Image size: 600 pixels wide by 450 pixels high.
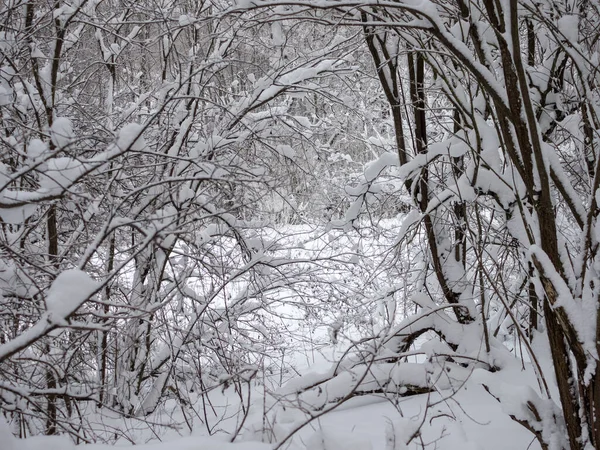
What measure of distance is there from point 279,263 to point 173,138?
63.9 inches

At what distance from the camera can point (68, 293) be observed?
1.73m

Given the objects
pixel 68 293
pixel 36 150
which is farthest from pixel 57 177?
pixel 68 293

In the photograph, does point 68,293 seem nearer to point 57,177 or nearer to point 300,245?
point 57,177

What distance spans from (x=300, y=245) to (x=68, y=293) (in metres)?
4.00

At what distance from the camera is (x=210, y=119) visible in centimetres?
543

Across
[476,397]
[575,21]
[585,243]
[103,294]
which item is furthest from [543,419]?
[103,294]

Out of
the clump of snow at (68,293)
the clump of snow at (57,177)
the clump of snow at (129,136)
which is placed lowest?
the clump of snow at (68,293)

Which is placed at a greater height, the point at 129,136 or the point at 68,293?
the point at 129,136

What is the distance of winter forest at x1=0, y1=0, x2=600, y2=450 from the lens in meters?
2.05

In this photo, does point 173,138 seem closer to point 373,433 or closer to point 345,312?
point 345,312

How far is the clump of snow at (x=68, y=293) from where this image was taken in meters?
1.70

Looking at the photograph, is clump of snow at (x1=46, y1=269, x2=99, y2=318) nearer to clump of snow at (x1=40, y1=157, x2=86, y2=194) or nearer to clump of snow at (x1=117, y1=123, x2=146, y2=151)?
clump of snow at (x1=40, y1=157, x2=86, y2=194)

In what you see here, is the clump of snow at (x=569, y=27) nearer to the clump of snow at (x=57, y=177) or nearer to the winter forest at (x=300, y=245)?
the winter forest at (x=300, y=245)

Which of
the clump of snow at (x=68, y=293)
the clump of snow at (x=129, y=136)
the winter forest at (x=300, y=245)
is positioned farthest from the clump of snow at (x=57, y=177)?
the clump of snow at (x=68, y=293)
